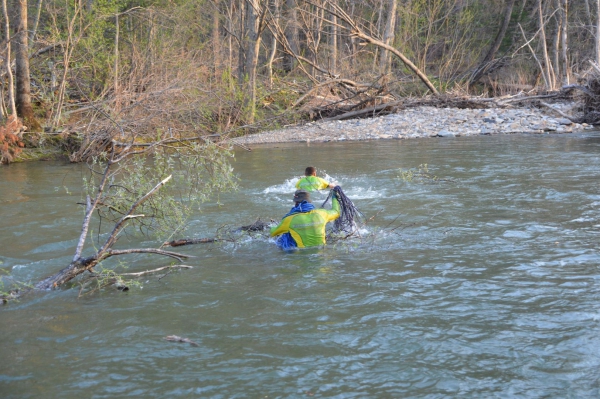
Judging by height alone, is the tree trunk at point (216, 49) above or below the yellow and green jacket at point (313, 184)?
above

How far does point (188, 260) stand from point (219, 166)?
1471 millimetres

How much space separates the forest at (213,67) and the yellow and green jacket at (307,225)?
472cm

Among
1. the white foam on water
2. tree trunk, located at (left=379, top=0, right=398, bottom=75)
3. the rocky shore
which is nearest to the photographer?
the white foam on water

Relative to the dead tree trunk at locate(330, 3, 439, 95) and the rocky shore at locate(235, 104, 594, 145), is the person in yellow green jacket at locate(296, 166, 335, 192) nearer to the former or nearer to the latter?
the rocky shore at locate(235, 104, 594, 145)

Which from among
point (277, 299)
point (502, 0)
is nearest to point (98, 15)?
point (277, 299)

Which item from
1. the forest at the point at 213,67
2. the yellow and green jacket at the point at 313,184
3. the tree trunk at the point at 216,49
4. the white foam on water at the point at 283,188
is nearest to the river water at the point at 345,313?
the yellow and green jacket at the point at 313,184

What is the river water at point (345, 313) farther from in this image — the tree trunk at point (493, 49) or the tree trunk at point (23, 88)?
the tree trunk at point (493, 49)

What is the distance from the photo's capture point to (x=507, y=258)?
8.67m

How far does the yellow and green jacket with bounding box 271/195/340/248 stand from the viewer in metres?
9.23

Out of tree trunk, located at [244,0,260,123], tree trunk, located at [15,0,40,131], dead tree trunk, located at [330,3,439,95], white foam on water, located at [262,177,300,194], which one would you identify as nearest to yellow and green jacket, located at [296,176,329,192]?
white foam on water, located at [262,177,300,194]

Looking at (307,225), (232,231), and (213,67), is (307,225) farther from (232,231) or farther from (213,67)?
(213,67)

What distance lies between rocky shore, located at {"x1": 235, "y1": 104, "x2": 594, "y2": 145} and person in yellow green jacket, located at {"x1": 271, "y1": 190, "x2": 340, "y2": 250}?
53.3ft

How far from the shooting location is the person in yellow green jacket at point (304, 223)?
9242 mm

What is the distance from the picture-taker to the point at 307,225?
9.30 metres
